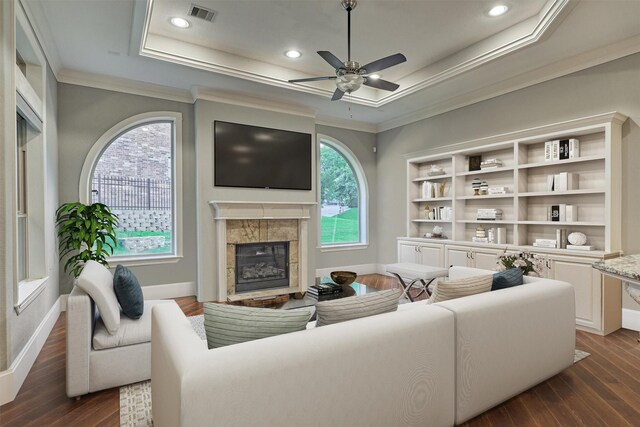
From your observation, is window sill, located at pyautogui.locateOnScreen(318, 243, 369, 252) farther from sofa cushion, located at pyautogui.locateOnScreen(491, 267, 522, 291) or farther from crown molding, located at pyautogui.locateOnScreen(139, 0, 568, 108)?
sofa cushion, located at pyautogui.locateOnScreen(491, 267, 522, 291)

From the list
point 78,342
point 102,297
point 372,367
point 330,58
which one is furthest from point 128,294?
point 330,58

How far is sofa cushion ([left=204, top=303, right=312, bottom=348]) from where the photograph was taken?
1521mm

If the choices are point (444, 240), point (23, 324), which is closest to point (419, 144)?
point (444, 240)

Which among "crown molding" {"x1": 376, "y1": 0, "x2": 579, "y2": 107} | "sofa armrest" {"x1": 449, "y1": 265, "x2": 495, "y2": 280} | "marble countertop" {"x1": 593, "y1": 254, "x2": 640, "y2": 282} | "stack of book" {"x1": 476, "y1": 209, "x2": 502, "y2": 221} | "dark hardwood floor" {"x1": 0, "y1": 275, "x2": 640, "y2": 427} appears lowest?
"dark hardwood floor" {"x1": 0, "y1": 275, "x2": 640, "y2": 427}

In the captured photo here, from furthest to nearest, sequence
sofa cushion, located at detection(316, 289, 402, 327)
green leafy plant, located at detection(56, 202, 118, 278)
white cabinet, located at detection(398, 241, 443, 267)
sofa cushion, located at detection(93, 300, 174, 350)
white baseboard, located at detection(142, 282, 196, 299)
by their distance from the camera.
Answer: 1. white cabinet, located at detection(398, 241, 443, 267)
2. white baseboard, located at detection(142, 282, 196, 299)
3. green leafy plant, located at detection(56, 202, 118, 278)
4. sofa cushion, located at detection(93, 300, 174, 350)
5. sofa cushion, located at detection(316, 289, 402, 327)

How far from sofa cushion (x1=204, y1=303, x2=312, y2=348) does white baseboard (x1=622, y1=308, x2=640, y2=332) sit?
12.7 ft

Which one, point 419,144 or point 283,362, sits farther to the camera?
point 419,144

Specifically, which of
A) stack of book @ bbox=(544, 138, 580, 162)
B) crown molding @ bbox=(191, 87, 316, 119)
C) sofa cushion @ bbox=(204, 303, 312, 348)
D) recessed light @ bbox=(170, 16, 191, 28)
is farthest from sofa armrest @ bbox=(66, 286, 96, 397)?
stack of book @ bbox=(544, 138, 580, 162)

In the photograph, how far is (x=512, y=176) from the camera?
15.1 feet

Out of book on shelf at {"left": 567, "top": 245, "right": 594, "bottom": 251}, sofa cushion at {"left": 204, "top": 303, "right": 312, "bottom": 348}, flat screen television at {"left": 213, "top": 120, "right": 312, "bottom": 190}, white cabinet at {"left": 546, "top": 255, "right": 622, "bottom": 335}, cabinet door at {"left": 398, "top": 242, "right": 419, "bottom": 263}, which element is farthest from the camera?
cabinet door at {"left": 398, "top": 242, "right": 419, "bottom": 263}

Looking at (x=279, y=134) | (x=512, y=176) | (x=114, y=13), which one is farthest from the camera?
(x=279, y=134)

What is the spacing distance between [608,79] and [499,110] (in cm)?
119

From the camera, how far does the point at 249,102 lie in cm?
512

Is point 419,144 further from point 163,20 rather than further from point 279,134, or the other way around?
point 163,20
